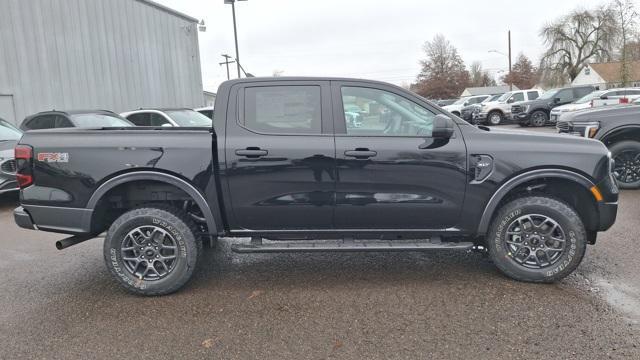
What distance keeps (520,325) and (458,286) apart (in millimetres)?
747

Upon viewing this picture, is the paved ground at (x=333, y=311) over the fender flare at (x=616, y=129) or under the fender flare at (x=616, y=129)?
under

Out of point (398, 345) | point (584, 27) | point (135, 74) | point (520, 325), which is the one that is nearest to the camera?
point (398, 345)

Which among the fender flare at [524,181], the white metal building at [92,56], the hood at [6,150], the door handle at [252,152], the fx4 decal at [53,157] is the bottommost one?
the fender flare at [524,181]

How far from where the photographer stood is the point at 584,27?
159 ft

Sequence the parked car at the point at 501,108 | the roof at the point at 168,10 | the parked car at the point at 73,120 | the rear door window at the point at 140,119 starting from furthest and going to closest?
the parked car at the point at 501,108 → the roof at the point at 168,10 → the rear door window at the point at 140,119 → the parked car at the point at 73,120

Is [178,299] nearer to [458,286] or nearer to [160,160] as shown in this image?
[160,160]

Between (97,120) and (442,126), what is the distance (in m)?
8.47

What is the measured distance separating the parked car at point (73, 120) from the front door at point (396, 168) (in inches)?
279

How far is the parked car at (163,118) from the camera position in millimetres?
11406

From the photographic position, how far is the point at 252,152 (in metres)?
3.79

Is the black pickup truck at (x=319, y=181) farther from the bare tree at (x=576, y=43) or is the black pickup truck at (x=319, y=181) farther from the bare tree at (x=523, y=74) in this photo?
the bare tree at (x=523, y=74)

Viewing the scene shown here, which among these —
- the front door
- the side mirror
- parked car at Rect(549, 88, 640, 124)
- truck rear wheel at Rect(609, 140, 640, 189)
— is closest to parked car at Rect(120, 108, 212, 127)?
the front door

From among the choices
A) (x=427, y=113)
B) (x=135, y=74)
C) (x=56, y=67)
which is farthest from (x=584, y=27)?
(x=427, y=113)

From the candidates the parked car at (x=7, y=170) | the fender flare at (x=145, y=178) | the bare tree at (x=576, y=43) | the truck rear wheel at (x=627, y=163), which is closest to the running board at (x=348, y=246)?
the fender flare at (x=145, y=178)
